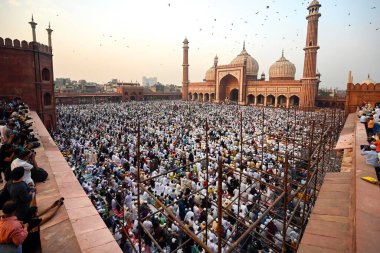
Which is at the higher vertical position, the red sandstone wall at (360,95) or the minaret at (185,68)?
the minaret at (185,68)

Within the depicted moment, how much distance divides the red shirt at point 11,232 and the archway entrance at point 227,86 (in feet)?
116

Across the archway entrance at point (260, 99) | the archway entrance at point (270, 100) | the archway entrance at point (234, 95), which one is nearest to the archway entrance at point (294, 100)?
the archway entrance at point (270, 100)

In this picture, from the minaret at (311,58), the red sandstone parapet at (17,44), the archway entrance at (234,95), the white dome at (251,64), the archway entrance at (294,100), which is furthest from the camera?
the archway entrance at (234,95)

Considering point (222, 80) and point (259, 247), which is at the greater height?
point (222, 80)

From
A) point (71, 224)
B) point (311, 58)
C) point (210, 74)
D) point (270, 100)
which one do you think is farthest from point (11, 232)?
point (210, 74)

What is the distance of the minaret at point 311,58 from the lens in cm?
2423

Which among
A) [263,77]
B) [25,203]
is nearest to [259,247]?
[25,203]

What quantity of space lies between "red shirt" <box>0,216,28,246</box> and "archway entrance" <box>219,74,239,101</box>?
35.4 meters

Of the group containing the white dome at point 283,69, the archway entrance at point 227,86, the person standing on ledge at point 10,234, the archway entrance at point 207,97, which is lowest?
the person standing on ledge at point 10,234

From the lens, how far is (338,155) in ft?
29.7

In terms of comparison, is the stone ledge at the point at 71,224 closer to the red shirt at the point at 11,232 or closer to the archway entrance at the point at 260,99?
the red shirt at the point at 11,232

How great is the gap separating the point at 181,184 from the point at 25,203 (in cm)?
429

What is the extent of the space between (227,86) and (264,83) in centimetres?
760

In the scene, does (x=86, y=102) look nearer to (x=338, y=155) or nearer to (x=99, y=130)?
(x=99, y=130)
